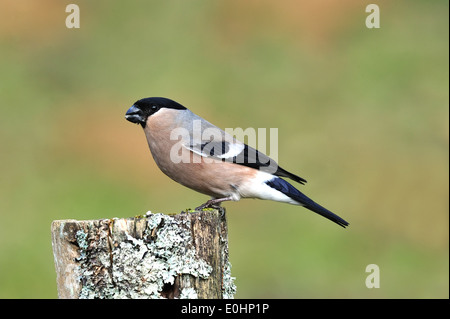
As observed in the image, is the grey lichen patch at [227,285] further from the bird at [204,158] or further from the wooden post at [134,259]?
the bird at [204,158]

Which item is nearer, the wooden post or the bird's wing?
the wooden post

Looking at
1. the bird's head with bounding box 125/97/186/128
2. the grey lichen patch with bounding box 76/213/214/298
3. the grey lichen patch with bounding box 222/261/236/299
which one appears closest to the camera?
the grey lichen patch with bounding box 76/213/214/298

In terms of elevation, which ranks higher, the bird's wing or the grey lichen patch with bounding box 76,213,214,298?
the bird's wing

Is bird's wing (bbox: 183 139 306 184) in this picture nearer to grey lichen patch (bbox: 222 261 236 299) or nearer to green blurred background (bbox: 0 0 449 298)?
grey lichen patch (bbox: 222 261 236 299)

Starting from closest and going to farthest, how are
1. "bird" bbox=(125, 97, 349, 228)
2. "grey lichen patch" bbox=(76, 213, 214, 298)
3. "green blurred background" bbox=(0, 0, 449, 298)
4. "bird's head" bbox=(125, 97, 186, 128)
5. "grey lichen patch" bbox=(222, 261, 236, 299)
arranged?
1. "grey lichen patch" bbox=(76, 213, 214, 298)
2. "grey lichen patch" bbox=(222, 261, 236, 299)
3. "bird" bbox=(125, 97, 349, 228)
4. "bird's head" bbox=(125, 97, 186, 128)
5. "green blurred background" bbox=(0, 0, 449, 298)

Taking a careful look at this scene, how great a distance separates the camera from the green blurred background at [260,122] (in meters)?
9.54

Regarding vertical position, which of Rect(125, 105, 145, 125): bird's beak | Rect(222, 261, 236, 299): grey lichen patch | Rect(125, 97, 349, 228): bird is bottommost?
Rect(222, 261, 236, 299): grey lichen patch

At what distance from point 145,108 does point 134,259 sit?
208 cm

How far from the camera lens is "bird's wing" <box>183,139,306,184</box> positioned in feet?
18.3

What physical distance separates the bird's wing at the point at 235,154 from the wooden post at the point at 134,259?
1.53 meters

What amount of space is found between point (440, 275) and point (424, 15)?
6558 mm

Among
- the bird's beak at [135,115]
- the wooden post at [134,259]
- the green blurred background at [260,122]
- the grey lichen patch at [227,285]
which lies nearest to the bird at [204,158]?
the bird's beak at [135,115]

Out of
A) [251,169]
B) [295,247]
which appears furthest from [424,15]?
[251,169]

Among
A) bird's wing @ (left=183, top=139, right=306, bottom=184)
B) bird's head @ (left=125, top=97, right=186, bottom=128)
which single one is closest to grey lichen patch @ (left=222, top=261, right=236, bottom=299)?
bird's wing @ (left=183, top=139, right=306, bottom=184)
